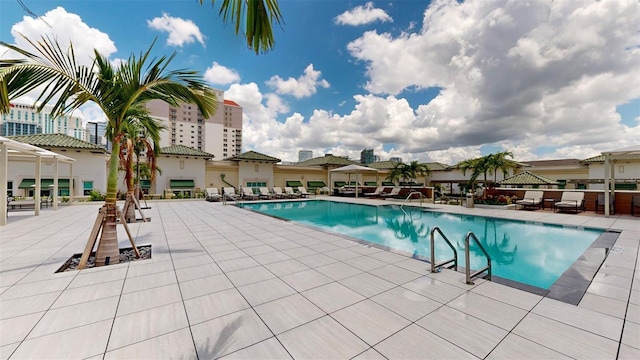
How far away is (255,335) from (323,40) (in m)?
15.0

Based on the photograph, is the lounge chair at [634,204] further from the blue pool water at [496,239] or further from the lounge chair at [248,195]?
the lounge chair at [248,195]

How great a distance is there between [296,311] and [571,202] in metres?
14.4

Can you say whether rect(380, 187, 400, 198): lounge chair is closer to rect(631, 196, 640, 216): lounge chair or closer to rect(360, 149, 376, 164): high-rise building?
rect(631, 196, 640, 216): lounge chair

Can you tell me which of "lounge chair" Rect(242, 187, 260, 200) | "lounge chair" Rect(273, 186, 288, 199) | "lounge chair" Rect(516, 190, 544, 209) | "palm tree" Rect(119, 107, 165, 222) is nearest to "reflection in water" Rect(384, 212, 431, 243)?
"lounge chair" Rect(516, 190, 544, 209)

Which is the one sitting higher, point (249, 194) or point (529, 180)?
point (529, 180)

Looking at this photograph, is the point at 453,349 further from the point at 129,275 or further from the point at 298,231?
the point at 298,231

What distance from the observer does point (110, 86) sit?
409cm

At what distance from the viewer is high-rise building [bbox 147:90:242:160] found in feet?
229

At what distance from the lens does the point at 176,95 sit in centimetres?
435

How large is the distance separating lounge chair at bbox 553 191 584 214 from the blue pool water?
3694 millimetres

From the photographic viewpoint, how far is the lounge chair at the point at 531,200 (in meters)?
12.1

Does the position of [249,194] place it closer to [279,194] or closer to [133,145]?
[279,194]

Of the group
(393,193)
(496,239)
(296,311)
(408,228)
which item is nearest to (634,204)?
(496,239)

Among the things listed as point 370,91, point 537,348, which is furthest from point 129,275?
point 370,91
